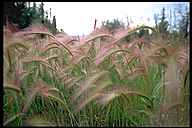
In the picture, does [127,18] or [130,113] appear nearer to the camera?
[130,113]

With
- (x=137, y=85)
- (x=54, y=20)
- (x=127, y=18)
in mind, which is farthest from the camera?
(x=54, y=20)

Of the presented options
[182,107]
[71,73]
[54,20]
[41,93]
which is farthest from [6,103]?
[54,20]

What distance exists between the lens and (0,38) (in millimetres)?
1054

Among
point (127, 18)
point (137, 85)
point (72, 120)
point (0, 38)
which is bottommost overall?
point (72, 120)

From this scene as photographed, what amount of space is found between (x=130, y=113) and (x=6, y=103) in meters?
0.41

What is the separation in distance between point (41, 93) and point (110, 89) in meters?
0.24

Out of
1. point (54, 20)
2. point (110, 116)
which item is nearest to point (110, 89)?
point (110, 116)

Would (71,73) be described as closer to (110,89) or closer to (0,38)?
(110,89)

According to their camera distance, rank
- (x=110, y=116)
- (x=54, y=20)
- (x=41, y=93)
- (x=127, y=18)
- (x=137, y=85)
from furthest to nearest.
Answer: (x=54, y=20)
(x=127, y=18)
(x=137, y=85)
(x=110, y=116)
(x=41, y=93)

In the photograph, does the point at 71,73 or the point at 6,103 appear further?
the point at 71,73

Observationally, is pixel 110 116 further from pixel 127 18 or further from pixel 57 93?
pixel 127 18

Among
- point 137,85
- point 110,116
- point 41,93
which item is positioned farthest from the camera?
point 137,85

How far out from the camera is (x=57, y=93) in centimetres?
120

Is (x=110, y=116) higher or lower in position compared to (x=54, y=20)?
lower
